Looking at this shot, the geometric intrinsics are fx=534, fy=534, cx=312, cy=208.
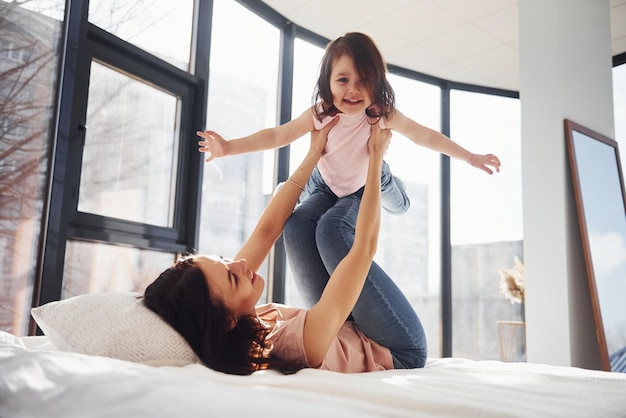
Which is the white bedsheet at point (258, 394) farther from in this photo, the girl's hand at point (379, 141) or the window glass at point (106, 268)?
the window glass at point (106, 268)

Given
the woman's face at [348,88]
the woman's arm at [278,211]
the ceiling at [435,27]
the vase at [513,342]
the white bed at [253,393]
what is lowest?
the vase at [513,342]

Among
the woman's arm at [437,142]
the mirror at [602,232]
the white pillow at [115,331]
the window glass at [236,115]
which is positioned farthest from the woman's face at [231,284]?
the mirror at [602,232]

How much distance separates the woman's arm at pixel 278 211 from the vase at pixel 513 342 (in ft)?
→ 10.3

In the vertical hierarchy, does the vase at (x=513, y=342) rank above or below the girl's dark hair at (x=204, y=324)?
below

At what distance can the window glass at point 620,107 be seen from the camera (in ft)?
13.2

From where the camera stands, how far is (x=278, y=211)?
1692 mm

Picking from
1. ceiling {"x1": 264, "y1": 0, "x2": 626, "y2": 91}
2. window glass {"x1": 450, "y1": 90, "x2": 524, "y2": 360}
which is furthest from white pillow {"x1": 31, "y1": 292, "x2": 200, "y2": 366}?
window glass {"x1": 450, "y1": 90, "x2": 524, "y2": 360}

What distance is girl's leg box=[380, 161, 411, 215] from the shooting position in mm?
1885

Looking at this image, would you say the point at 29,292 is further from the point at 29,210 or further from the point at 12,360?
the point at 12,360

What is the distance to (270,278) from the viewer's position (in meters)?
3.74

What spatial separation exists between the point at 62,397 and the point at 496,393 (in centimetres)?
65

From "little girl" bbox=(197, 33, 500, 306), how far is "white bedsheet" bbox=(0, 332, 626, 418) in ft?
1.96

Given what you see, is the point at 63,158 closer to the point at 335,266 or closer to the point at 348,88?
the point at 348,88

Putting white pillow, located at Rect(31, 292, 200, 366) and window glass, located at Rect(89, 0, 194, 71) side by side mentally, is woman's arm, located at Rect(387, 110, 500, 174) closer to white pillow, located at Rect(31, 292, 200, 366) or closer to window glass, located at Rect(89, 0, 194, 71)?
white pillow, located at Rect(31, 292, 200, 366)
